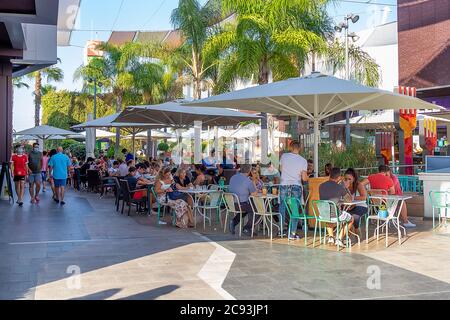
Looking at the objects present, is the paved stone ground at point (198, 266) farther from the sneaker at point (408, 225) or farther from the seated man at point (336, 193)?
the sneaker at point (408, 225)

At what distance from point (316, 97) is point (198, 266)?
4.13 meters

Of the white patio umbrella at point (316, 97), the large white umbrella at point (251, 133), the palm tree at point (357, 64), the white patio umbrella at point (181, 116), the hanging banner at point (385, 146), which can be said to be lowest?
the hanging banner at point (385, 146)

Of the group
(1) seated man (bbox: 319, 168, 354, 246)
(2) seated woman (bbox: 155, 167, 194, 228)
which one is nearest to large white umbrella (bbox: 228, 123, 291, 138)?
(2) seated woman (bbox: 155, 167, 194, 228)

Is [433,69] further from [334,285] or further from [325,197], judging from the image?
[334,285]

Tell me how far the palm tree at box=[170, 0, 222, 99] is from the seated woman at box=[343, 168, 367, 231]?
15426 mm

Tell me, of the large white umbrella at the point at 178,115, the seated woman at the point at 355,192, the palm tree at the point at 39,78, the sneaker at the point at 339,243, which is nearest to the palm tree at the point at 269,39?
the large white umbrella at the point at 178,115

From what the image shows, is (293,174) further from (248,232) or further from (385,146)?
(385,146)

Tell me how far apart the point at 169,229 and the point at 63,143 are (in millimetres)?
31251

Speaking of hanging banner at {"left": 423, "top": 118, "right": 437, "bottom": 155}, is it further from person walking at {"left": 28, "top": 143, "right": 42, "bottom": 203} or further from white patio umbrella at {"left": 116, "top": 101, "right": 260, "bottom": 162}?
person walking at {"left": 28, "top": 143, "right": 42, "bottom": 203}

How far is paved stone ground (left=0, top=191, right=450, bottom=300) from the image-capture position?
5.42 m

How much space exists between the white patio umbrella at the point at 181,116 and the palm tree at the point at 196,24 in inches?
322

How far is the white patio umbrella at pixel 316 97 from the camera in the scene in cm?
834
